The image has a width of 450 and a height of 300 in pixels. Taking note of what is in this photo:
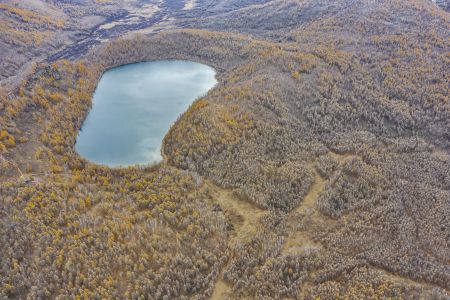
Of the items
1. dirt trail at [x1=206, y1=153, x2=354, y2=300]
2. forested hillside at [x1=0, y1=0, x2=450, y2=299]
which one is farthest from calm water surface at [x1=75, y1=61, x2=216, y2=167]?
dirt trail at [x1=206, y1=153, x2=354, y2=300]

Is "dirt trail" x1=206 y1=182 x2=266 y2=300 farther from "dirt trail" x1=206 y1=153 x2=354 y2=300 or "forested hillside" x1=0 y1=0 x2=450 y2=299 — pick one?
"forested hillside" x1=0 y1=0 x2=450 y2=299

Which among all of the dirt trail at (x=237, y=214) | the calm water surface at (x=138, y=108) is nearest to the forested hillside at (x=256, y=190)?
the dirt trail at (x=237, y=214)

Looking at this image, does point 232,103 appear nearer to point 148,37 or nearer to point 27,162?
point 27,162

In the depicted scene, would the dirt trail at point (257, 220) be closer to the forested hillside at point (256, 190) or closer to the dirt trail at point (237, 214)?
the dirt trail at point (237, 214)

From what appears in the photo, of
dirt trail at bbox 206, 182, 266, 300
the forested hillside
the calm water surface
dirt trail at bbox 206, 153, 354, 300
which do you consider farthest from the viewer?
the calm water surface

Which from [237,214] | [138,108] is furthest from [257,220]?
[138,108]

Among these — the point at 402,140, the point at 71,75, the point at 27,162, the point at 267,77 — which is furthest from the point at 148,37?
the point at 402,140
